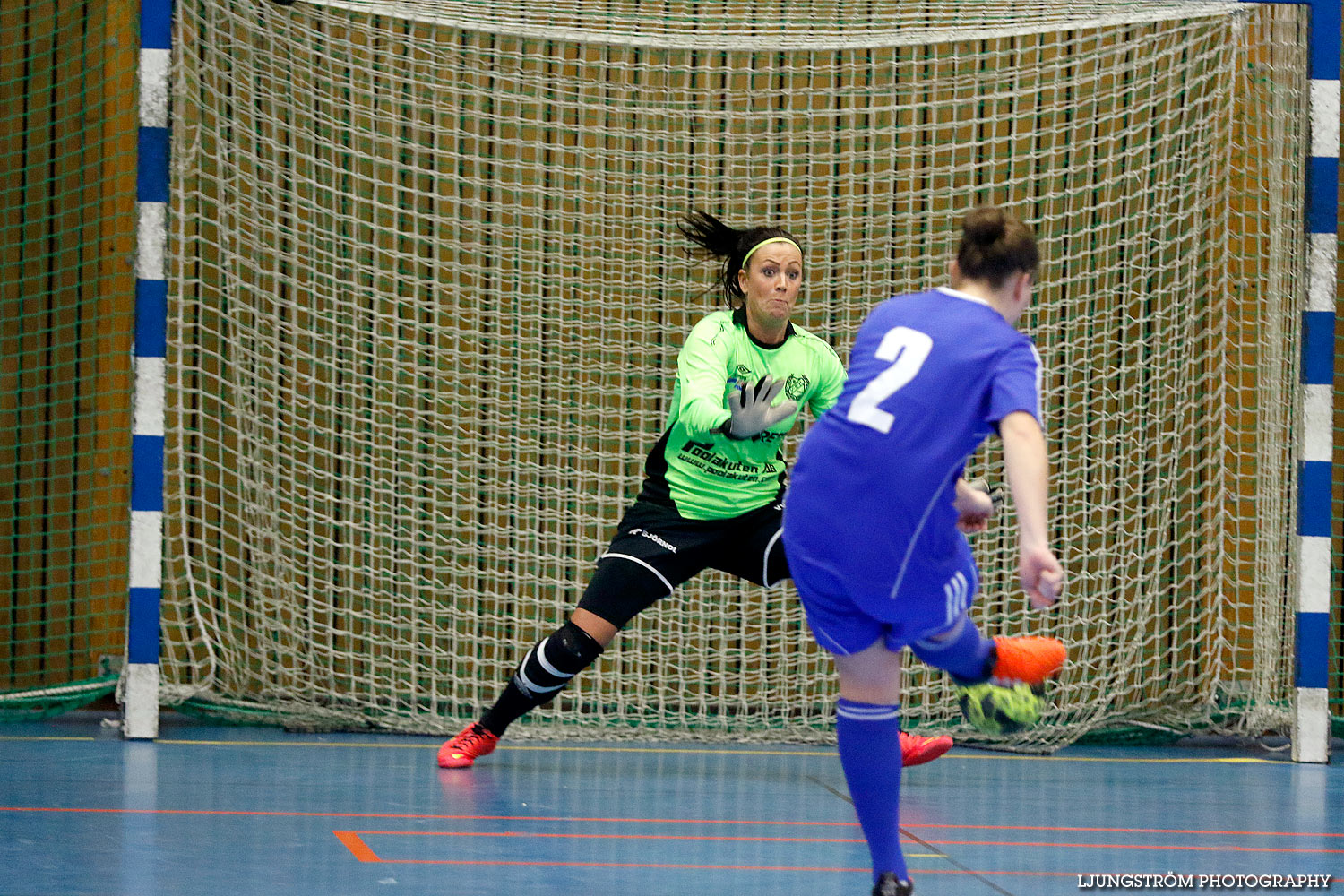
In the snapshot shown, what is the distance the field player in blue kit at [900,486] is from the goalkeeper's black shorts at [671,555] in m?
1.56

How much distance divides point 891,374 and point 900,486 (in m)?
0.21

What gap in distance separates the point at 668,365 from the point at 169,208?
2033 millimetres

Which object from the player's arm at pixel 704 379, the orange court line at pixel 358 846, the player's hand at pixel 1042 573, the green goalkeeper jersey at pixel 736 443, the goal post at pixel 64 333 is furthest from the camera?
the goal post at pixel 64 333

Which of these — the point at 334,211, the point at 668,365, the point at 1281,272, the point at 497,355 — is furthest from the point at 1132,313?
the point at 334,211

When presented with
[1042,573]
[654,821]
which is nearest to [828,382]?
[654,821]

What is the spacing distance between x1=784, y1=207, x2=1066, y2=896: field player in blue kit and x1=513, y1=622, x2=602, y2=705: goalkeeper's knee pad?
5.57ft

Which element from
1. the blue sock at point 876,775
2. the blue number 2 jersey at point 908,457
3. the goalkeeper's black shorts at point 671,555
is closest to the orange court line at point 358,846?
the goalkeeper's black shorts at point 671,555

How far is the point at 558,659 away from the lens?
457 cm

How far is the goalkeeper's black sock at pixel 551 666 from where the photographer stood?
4.56 metres

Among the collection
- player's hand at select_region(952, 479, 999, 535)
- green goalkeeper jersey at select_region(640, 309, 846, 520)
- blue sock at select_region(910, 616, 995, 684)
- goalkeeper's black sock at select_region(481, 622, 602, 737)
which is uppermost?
green goalkeeper jersey at select_region(640, 309, 846, 520)

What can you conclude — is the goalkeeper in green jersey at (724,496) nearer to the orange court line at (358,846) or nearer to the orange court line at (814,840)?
the orange court line at (814,840)

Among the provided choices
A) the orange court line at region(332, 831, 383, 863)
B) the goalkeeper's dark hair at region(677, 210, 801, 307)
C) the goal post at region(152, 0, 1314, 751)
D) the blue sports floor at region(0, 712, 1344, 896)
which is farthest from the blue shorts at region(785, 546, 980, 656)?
the goal post at region(152, 0, 1314, 751)

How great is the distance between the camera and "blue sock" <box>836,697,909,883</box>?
114 inches

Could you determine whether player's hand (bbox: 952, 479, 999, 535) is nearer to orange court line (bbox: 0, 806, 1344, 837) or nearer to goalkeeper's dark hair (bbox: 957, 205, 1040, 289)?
goalkeeper's dark hair (bbox: 957, 205, 1040, 289)
